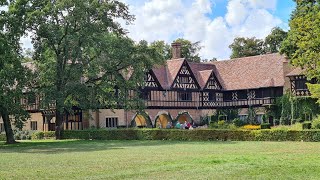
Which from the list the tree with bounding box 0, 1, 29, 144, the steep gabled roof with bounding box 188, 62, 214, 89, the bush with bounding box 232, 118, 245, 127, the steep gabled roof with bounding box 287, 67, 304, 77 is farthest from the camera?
the steep gabled roof with bounding box 188, 62, 214, 89

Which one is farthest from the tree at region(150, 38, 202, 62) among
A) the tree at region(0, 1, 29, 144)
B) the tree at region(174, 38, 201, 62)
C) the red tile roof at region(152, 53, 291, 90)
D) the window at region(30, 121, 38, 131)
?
the tree at region(0, 1, 29, 144)

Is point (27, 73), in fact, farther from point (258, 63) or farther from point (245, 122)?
point (258, 63)

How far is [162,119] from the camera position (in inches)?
2359

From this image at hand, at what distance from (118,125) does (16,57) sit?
18.9 m

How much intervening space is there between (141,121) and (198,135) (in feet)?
75.8

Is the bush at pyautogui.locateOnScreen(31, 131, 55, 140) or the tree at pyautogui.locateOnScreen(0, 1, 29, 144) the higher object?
the tree at pyautogui.locateOnScreen(0, 1, 29, 144)

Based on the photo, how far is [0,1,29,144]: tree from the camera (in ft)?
118

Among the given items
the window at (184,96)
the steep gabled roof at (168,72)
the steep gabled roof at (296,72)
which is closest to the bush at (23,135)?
the steep gabled roof at (168,72)

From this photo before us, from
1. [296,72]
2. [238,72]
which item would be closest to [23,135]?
[238,72]

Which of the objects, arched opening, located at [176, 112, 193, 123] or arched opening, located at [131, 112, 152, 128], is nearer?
arched opening, located at [131, 112, 152, 128]

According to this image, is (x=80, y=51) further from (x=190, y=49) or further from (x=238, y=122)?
(x=190, y=49)

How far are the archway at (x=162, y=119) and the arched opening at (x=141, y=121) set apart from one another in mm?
1066

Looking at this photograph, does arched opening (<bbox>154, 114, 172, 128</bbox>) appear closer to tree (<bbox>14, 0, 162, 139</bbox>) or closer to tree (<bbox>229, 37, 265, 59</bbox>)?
tree (<bbox>14, 0, 162, 139</bbox>)

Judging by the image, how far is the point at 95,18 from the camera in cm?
4256
